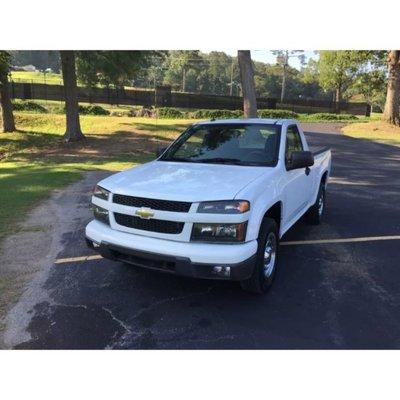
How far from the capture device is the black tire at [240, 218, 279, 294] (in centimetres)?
433

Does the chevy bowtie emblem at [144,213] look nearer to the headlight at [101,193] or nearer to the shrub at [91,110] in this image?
the headlight at [101,193]

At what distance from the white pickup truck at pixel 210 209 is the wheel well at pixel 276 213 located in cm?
1

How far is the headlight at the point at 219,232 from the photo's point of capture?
13.2 feet

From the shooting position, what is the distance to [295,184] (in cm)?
555

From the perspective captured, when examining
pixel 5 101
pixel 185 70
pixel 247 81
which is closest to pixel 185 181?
pixel 247 81

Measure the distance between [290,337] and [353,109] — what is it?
50102mm

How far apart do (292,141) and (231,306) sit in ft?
8.27

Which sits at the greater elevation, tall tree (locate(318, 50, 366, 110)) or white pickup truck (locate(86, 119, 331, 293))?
tall tree (locate(318, 50, 366, 110))

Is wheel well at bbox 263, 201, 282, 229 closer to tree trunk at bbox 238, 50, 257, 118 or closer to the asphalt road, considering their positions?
the asphalt road

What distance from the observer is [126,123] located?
25.8 metres

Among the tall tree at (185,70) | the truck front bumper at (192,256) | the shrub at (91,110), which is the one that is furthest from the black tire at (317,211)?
the tall tree at (185,70)

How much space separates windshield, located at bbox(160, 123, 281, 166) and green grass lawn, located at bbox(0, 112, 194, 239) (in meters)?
3.10

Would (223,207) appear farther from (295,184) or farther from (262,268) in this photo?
(295,184)

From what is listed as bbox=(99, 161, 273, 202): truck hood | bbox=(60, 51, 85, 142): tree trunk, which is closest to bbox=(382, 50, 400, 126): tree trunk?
bbox=(60, 51, 85, 142): tree trunk
